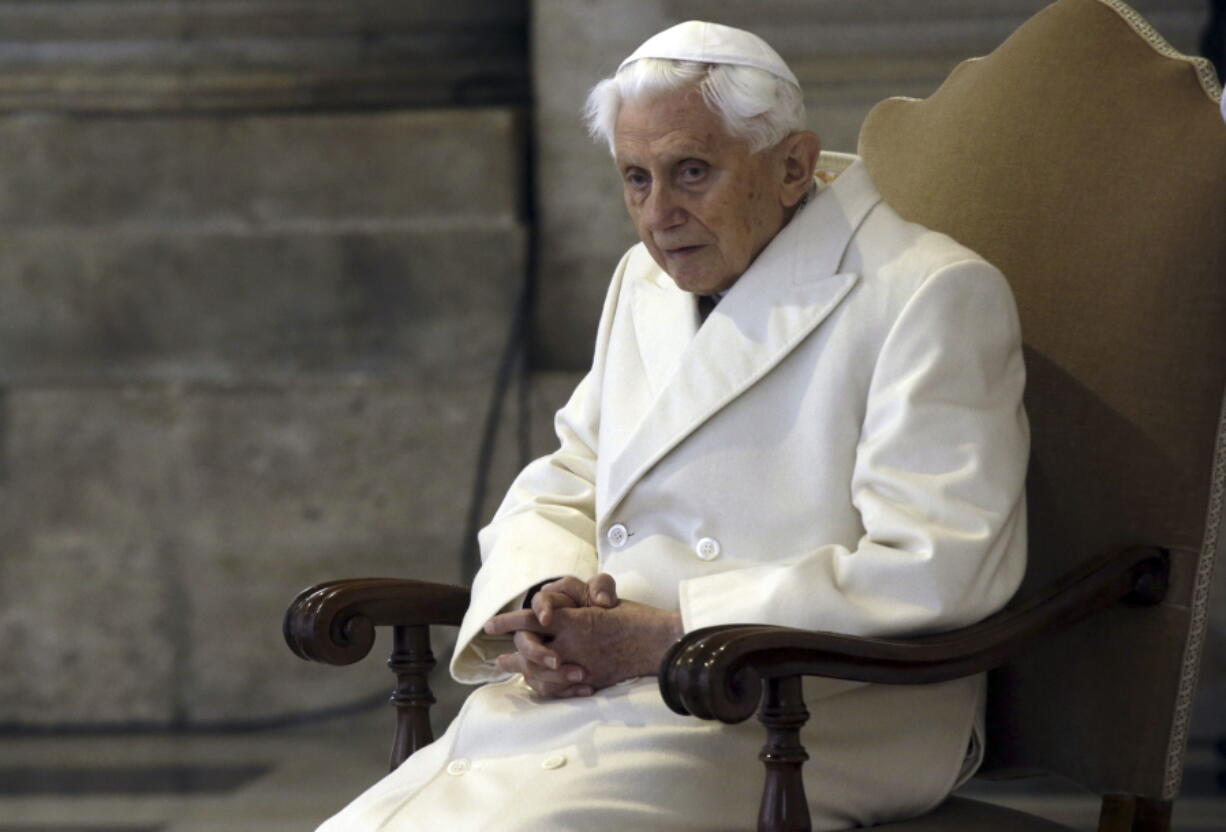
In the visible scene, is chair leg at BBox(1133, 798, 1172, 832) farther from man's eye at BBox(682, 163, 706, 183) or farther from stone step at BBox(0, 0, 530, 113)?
stone step at BBox(0, 0, 530, 113)

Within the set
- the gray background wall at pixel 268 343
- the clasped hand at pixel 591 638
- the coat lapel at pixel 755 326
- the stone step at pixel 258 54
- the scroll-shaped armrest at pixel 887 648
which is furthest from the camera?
the stone step at pixel 258 54

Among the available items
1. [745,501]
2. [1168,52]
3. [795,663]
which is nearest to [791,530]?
[745,501]

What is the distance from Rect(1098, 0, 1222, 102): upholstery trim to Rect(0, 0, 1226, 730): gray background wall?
2440 millimetres

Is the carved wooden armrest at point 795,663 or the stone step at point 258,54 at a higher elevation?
the stone step at point 258,54

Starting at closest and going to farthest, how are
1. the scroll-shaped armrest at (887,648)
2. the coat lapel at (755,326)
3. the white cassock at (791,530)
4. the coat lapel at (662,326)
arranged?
the scroll-shaped armrest at (887,648)
the white cassock at (791,530)
the coat lapel at (755,326)
the coat lapel at (662,326)

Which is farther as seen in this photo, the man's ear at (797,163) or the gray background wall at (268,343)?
the gray background wall at (268,343)

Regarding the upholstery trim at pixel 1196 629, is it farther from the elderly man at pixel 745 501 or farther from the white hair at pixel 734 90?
the white hair at pixel 734 90

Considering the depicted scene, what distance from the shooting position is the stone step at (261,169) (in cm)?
506

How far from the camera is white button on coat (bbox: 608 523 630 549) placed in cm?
235

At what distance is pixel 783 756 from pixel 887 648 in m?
0.17

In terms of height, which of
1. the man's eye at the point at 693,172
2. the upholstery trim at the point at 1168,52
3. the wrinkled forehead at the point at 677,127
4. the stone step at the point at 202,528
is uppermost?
the upholstery trim at the point at 1168,52

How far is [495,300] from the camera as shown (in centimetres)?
502

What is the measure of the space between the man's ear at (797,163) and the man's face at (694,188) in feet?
0.05

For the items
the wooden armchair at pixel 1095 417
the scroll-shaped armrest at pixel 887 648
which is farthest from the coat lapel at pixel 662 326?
the scroll-shaped armrest at pixel 887 648
